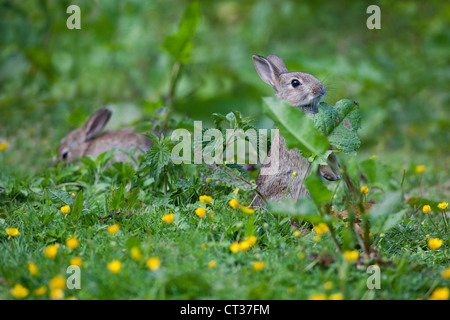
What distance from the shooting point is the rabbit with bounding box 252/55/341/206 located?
3.51 m

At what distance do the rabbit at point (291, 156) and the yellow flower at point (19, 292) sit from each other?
5.63 ft

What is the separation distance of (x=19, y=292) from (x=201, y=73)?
5877 mm

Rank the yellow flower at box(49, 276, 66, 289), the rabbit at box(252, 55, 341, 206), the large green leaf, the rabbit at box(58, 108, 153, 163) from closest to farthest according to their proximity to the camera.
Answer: the yellow flower at box(49, 276, 66, 289) → the large green leaf → the rabbit at box(252, 55, 341, 206) → the rabbit at box(58, 108, 153, 163)

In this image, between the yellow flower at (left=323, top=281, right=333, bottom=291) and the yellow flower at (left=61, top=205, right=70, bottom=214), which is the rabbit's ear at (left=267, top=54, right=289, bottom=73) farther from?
the yellow flower at (left=323, top=281, right=333, bottom=291)

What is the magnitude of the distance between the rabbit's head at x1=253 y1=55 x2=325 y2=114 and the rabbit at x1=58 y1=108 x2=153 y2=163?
150 centimetres

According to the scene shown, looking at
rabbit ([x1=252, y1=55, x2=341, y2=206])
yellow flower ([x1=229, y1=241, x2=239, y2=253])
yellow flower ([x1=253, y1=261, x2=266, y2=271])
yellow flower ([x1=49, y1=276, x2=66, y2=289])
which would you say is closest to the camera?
yellow flower ([x1=49, y1=276, x2=66, y2=289])

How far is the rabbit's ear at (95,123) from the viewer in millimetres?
5465

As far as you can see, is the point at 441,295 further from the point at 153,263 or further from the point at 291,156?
the point at 291,156

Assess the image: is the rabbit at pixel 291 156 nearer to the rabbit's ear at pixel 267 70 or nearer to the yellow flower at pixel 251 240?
the rabbit's ear at pixel 267 70

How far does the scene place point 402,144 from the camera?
6793mm

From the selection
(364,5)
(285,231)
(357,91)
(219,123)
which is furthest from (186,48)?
(364,5)

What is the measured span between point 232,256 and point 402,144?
4744mm

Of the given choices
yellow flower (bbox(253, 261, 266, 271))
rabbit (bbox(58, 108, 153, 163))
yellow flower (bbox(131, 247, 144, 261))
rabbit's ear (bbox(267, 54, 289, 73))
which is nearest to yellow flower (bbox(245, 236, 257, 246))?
yellow flower (bbox(253, 261, 266, 271))
